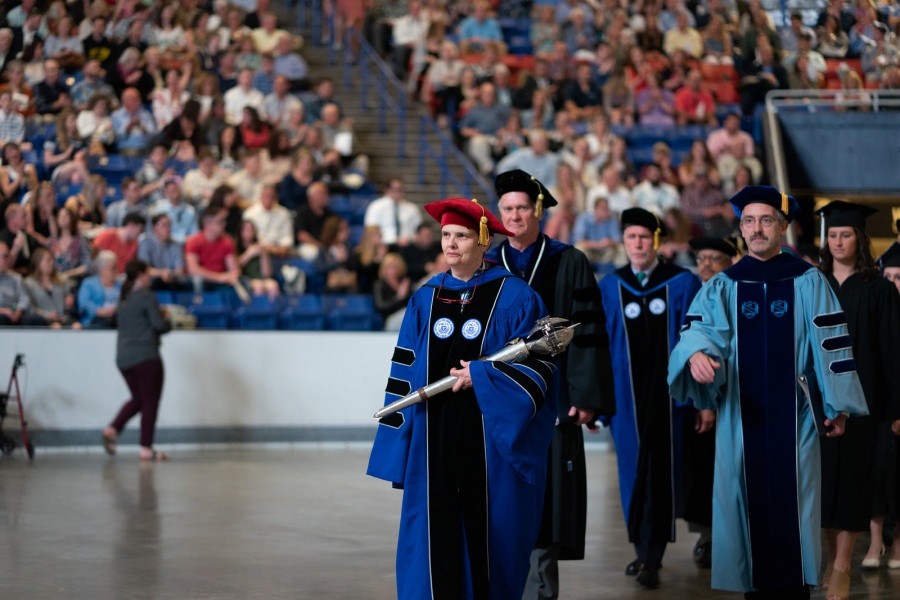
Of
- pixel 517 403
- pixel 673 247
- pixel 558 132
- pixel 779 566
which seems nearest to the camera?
pixel 517 403

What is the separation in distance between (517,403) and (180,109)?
36.3 ft

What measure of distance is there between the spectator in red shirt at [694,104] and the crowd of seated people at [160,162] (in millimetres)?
4841

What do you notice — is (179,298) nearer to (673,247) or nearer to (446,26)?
(673,247)

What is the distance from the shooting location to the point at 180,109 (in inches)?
591

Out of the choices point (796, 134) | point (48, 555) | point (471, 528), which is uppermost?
point (796, 134)

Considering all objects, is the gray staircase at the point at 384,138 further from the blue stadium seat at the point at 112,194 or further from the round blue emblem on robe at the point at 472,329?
the round blue emblem on robe at the point at 472,329

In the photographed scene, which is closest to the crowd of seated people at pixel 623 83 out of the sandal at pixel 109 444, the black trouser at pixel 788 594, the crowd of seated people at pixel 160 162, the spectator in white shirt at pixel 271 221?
the crowd of seated people at pixel 160 162

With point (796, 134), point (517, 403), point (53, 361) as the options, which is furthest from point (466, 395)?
point (796, 134)

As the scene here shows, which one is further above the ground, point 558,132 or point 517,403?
point 558,132

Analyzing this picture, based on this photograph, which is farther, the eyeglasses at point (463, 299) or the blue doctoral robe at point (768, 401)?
the blue doctoral robe at point (768, 401)

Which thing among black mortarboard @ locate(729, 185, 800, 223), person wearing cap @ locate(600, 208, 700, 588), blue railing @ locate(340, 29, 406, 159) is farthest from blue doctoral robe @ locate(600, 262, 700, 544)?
blue railing @ locate(340, 29, 406, 159)

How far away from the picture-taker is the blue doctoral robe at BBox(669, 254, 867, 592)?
557 centimetres

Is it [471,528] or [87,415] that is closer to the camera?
[471,528]

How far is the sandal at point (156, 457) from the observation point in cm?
1197
